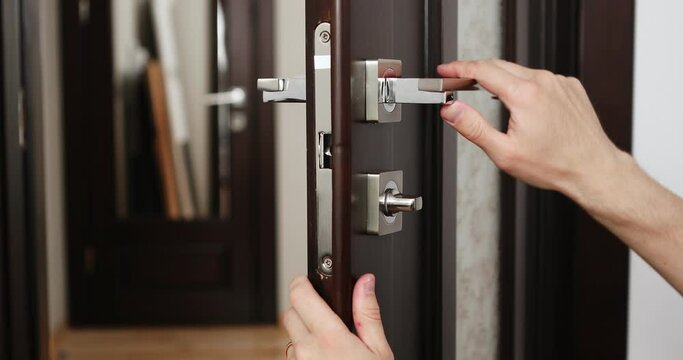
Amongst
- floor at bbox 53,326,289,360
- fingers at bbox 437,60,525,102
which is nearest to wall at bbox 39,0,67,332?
floor at bbox 53,326,289,360

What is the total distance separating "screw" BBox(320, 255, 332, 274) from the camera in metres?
0.74

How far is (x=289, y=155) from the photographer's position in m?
3.45

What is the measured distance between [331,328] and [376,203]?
0.14 meters

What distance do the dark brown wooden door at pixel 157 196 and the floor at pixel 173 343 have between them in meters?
0.07

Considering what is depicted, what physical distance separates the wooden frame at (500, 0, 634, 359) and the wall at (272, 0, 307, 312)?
2152 mm

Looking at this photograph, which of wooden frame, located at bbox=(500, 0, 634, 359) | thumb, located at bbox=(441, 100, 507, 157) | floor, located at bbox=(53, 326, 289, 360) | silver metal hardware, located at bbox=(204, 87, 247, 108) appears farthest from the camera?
silver metal hardware, located at bbox=(204, 87, 247, 108)

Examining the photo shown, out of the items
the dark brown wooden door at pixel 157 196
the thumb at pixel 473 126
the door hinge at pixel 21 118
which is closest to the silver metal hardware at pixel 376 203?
the thumb at pixel 473 126

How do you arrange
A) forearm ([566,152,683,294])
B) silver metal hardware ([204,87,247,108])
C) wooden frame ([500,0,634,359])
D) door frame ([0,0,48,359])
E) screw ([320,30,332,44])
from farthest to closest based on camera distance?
silver metal hardware ([204,87,247,108]) < door frame ([0,0,48,359]) < wooden frame ([500,0,634,359]) < forearm ([566,152,683,294]) < screw ([320,30,332,44])

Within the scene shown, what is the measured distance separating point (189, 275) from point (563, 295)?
2.56m

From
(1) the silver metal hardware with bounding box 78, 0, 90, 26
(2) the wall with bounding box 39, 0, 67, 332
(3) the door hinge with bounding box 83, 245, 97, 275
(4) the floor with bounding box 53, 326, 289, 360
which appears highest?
(1) the silver metal hardware with bounding box 78, 0, 90, 26

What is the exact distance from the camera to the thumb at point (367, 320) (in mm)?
752

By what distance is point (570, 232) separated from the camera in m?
1.20

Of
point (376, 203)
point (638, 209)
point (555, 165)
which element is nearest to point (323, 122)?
point (376, 203)

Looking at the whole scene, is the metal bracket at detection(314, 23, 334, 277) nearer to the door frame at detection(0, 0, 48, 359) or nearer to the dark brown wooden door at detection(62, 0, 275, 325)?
the door frame at detection(0, 0, 48, 359)
